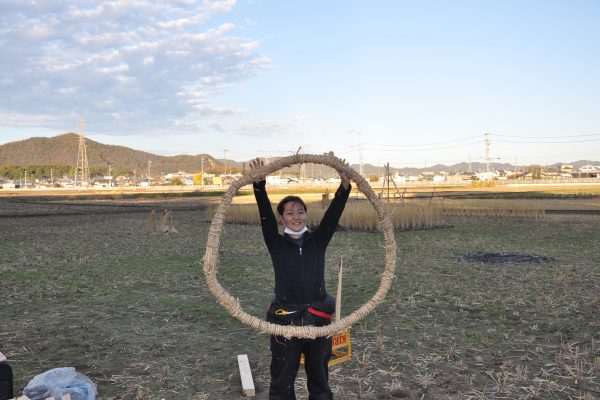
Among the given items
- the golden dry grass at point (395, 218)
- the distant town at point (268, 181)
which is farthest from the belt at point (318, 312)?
the distant town at point (268, 181)

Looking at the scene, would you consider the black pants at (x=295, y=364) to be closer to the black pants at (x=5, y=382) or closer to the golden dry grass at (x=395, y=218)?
the black pants at (x=5, y=382)

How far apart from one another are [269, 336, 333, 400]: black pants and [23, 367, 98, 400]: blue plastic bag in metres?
1.57

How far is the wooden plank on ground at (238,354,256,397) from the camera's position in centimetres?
453

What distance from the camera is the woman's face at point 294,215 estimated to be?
3570 millimetres

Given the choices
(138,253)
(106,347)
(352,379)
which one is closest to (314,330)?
(352,379)

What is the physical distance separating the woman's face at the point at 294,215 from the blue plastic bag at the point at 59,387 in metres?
2.11

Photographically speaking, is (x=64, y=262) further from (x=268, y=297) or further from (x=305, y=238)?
(x=305, y=238)

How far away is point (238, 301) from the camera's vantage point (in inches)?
151

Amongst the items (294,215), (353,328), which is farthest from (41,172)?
(294,215)

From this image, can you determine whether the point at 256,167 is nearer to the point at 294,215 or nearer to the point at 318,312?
the point at 294,215

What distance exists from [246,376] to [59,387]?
1587mm

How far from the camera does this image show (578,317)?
270 inches

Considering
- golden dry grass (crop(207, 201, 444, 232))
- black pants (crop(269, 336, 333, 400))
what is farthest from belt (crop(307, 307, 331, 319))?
golden dry grass (crop(207, 201, 444, 232))

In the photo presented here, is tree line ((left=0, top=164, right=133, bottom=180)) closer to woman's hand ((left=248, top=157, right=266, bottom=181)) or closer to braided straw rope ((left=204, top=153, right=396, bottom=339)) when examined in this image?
braided straw rope ((left=204, top=153, right=396, bottom=339))
